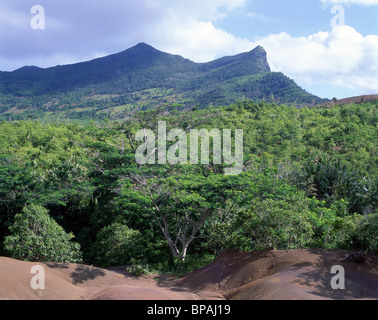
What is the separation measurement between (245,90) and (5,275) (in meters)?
112

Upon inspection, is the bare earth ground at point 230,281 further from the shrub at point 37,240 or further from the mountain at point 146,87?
the mountain at point 146,87

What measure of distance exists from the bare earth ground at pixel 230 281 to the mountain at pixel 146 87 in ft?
268

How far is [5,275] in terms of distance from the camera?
8070 millimetres

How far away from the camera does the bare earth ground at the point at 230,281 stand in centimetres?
729

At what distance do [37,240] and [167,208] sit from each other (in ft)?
16.2

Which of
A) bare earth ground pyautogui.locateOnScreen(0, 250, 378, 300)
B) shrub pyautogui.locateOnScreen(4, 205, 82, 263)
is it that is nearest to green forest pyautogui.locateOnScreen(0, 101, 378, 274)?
shrub pyautogui.locateOnScreen(4, 205, 82, 263)

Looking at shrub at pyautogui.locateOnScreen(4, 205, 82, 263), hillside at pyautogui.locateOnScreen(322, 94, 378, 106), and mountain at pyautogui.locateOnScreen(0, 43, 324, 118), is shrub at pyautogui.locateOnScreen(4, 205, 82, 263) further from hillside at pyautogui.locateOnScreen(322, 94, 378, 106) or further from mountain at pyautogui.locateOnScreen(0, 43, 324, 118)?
mountain at pyautogui.locateOnScreen(0, 43, 324, 118)

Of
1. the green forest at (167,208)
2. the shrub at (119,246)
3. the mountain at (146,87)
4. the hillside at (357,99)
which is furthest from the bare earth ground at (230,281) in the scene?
the mountain at (146,87)

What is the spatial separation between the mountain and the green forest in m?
73.2

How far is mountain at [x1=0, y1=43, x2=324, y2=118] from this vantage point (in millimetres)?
108688

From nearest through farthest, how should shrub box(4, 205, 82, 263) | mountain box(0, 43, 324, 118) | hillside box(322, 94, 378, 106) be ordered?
shrub box(4, 205, 82, 263), hillside box(322, 94, 378, 106), mountain box(0, 43, 324, 118)

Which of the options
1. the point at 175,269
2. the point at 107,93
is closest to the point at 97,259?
the point at 175,269

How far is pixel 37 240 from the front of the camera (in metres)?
10.9
